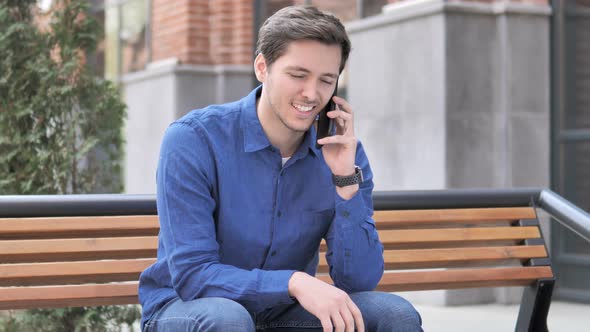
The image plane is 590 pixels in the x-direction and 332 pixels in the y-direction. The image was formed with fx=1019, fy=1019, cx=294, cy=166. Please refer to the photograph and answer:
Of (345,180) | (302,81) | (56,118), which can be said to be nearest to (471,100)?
(56,118)

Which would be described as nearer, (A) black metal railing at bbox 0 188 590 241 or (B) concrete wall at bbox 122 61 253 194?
(A) black metal railing at bbox 0 188 590 241

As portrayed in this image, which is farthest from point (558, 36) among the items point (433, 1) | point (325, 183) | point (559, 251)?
point (325, 183)

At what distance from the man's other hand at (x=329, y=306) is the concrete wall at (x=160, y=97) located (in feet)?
27.9

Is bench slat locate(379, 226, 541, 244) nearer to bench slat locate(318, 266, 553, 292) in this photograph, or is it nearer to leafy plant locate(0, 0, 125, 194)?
bench slat locate(318, 266, 553, 292)

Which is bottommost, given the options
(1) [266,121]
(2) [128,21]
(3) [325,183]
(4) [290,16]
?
(3) [325,183]

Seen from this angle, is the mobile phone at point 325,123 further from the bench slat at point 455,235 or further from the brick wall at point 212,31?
the brick wall at point 212,31

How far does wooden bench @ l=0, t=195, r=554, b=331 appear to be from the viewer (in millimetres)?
3889

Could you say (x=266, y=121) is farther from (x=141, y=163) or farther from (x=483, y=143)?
(x=141, y=163)

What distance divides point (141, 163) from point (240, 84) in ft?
6.48

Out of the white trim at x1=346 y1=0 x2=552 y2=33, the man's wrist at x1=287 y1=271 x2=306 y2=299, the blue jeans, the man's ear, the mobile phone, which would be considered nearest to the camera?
the blue jeans

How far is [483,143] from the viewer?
8258 millimetres

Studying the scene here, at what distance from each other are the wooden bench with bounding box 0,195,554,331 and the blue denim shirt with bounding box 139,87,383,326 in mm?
534

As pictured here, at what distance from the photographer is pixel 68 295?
12.9ft

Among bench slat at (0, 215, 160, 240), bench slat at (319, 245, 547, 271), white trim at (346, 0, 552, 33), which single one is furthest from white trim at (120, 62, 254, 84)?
bench slat at (0, 215, 160, 240)
